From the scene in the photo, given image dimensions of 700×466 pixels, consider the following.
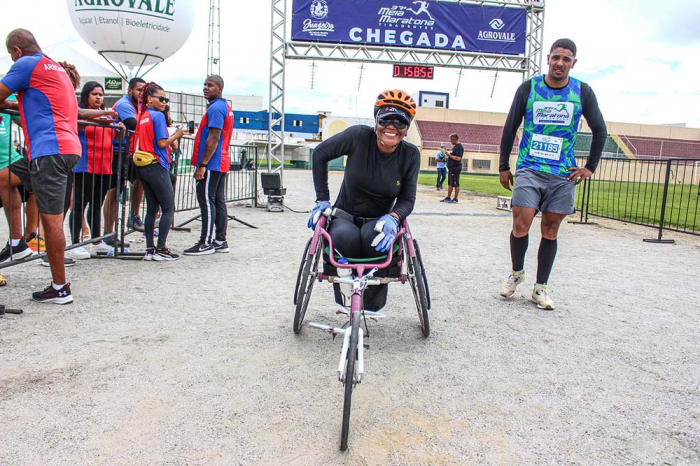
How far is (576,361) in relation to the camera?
10.9 feet

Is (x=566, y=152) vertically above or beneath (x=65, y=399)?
above

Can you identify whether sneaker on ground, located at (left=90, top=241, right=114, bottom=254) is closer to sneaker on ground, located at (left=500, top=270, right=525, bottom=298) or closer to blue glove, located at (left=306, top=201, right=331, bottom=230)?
blue glove, located at (left=306, top=201, right=331, bottom=230)

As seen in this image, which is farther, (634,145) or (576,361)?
(634,145)

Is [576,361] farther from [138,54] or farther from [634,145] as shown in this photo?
[634,145]

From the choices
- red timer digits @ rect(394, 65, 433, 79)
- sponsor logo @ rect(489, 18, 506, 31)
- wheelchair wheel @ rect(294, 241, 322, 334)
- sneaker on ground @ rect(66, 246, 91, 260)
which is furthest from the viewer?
red timer digits @ rect(394, 65, 433, 79)

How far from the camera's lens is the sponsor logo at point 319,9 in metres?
12.7

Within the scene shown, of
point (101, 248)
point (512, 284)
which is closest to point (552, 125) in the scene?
point (512, 284)

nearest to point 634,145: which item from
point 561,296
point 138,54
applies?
point 138,54

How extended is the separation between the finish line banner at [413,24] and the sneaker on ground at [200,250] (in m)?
7.92

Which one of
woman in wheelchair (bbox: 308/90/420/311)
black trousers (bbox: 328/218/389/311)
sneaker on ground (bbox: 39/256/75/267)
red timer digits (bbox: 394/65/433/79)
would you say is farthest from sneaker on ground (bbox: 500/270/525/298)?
red timer digits (bbox: 394/65/433/79)

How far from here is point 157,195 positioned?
5918 millimetres

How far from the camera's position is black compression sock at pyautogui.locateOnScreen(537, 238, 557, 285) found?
4.64 m

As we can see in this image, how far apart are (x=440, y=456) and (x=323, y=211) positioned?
5.08 feet

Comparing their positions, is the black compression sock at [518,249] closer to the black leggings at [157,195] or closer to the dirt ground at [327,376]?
the dirt ground at [327,376]
